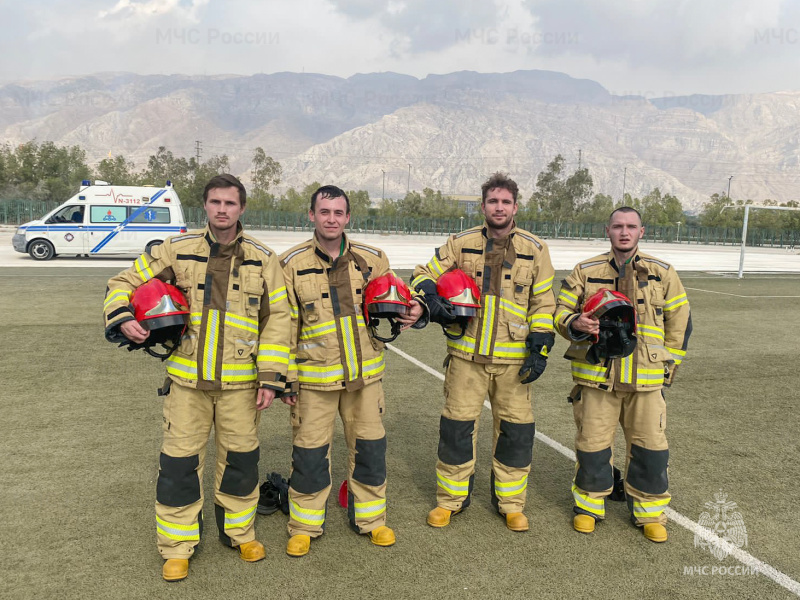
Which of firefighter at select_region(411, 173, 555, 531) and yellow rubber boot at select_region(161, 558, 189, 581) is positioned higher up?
firefighter at select_region(411, 173, 555, 531)

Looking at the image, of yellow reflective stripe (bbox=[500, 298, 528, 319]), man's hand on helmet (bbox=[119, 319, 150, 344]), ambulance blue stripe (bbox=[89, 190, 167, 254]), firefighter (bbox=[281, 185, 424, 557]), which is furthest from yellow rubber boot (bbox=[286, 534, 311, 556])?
ambulance blue stripe (bbox=[89, 190, 167, 254])

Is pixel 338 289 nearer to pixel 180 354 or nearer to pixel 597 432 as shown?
pixel 180 354

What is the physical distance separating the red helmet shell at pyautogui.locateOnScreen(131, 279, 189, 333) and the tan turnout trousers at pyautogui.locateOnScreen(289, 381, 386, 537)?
37.4 inches

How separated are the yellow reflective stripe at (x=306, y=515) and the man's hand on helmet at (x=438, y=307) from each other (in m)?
1.49

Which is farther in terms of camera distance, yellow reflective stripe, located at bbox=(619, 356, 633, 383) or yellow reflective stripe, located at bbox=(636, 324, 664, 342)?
yellow reflective stripe, located at bbox=(636, 324, 664, 342)

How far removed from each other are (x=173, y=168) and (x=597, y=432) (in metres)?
93.4

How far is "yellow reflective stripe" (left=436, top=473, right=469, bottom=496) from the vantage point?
167 inches

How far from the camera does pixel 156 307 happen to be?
3.32 m

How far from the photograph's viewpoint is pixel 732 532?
13.6 feet

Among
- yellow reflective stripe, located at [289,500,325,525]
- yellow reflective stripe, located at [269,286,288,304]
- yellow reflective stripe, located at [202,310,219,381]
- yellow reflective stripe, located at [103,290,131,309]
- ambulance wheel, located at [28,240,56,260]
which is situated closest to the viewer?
Answer: yellow reflective stripe, located at [103,290,131,309]

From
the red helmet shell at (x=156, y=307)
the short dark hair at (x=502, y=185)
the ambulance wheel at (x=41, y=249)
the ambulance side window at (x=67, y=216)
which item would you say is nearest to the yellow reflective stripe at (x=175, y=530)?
the red helmet shell at (x=156, y=307)

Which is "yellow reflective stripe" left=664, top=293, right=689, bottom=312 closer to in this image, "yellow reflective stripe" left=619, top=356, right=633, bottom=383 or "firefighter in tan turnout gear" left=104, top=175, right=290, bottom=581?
"yellow reflective stripe" left=619, top=356, right=633, bottom=383

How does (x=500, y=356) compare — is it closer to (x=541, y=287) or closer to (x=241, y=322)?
(x=541, y=287)

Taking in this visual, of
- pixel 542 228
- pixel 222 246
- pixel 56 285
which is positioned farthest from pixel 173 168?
pixel 222 246
